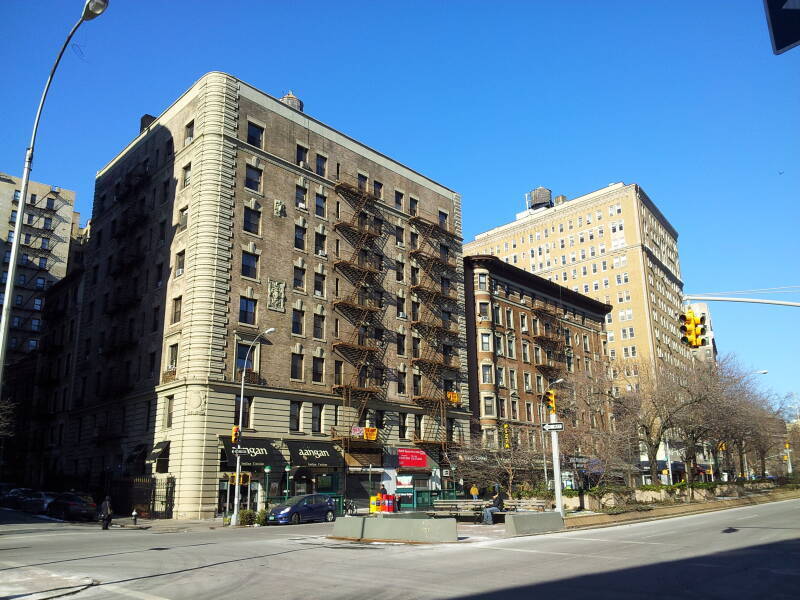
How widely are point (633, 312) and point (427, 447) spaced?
59.2 meters

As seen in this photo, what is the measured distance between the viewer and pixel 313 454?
44.1 m

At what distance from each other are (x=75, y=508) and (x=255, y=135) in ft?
90.1

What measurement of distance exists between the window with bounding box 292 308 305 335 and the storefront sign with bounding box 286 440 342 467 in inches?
310

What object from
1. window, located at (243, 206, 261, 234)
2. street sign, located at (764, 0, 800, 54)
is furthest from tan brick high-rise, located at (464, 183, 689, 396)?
street sign, located at (764, 0, 800, 54)

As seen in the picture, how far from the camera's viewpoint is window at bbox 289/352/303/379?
45.4 metres

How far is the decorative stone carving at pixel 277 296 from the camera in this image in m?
45.1

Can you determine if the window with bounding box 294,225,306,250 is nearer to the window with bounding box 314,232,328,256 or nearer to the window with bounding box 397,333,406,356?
the window with bounding box 314,232,328,256

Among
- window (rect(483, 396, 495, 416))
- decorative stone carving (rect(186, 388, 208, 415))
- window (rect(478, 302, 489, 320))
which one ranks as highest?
window (rect(478, 302, 489, 320))

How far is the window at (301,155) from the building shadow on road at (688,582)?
132ft

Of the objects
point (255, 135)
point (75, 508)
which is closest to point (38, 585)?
point (75, 508)

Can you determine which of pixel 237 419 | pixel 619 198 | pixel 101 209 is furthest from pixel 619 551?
pixel 619 198

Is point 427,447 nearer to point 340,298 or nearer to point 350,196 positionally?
point 340,298

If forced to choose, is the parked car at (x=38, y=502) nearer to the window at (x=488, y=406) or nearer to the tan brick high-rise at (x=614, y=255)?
the window at (x=488, y=406)

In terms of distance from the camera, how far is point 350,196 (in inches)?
2088
